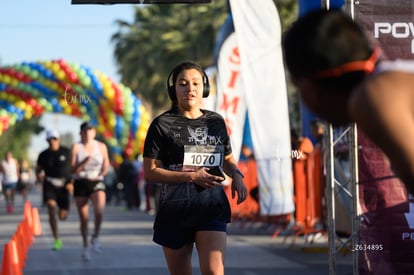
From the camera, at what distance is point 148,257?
13680mm

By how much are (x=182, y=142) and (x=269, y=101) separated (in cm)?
674

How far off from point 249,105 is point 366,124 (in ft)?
33.9

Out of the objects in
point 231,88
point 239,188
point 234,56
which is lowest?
point 239,188

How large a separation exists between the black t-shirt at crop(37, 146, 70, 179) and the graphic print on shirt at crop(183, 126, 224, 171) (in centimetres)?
919

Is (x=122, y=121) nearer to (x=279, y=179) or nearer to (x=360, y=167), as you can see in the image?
(x=279, y=179)

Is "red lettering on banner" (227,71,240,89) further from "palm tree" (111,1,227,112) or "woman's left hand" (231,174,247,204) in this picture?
"palm tree" (111,1,227,112)

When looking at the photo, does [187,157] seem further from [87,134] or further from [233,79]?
[233,79]

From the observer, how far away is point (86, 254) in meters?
13.7

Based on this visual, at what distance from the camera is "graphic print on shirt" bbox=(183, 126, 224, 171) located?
6.52 metres

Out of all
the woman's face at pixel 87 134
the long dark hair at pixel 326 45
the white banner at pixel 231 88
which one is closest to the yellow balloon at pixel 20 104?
the white banner at pixel 231 88

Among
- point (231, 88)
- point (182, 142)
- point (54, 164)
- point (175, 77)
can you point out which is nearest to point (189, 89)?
point (175, 77)

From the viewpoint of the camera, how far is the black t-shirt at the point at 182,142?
6.52m

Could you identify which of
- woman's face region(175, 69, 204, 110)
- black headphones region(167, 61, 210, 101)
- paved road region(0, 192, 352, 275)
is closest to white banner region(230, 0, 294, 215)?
paved road region(0, 192, 352, 275)

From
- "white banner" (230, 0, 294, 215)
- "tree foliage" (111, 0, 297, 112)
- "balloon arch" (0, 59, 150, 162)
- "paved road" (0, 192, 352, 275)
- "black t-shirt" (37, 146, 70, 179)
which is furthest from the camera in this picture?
"tree foliage" (111, 0, 297, 112)
